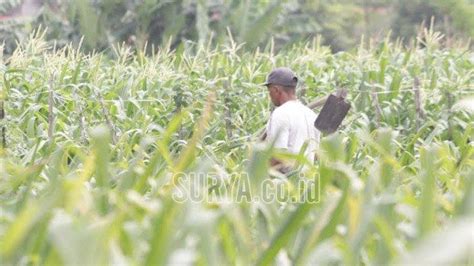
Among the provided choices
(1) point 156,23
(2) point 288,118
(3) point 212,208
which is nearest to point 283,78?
(2) point 288,118

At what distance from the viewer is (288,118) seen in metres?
5.91

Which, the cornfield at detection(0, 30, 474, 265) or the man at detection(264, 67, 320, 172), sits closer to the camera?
the cornfield at detection(0, 30, 474, 265)

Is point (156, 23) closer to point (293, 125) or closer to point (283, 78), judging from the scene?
point (283, 78)

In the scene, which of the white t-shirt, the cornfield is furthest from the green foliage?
the cornfield

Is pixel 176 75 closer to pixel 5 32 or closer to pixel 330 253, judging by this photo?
pixel 330 253

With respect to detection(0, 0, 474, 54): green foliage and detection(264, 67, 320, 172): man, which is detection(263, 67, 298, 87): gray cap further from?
detection(0, 0, 474, 54): green foliage

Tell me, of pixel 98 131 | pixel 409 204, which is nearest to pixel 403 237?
pixel 409 204

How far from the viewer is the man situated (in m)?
5.85

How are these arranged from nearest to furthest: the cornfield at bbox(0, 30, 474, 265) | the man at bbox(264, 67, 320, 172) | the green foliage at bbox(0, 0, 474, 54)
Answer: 1. the cornfield at bbox(0, 30, 474, 265)
2. the man at bbox(264, 67, 320, 172)
3. the green foliage at bbox(0, 0, 474, 54)

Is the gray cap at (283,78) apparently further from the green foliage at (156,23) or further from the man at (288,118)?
the green foliage at (156,23)

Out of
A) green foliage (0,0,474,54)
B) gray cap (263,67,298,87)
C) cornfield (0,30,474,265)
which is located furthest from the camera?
green foliage (0,0,474,54)

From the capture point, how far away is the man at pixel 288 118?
19.2ft

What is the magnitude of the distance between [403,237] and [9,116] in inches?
175

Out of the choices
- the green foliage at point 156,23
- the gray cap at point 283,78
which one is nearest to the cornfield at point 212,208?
the gray cap at point 283,78
